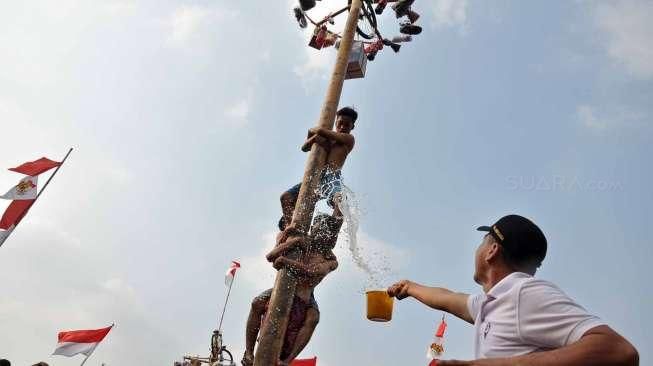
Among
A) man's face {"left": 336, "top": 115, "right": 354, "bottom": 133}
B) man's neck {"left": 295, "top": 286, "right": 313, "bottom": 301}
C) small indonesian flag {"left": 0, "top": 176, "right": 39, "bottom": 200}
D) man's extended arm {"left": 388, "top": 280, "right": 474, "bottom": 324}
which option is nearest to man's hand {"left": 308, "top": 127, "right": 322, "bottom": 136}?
man's face {"left": 336, "top": 115, "right": 354, "bottom": 133}

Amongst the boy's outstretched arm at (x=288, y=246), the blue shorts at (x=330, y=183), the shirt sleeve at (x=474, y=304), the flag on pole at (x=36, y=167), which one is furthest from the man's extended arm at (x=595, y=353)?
the flag on pole at (x=36, y=167)

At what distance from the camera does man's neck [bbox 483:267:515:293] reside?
1938mm

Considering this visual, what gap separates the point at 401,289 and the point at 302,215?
1537mm

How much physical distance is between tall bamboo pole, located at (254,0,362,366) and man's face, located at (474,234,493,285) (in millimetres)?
1940

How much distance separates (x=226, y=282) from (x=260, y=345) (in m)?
16.5

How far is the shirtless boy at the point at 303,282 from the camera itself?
393 centimetres

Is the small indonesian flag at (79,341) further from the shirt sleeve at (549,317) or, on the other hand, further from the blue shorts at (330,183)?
the shirt sleeve at (549,317)

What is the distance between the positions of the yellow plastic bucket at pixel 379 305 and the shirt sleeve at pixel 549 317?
6.66ft

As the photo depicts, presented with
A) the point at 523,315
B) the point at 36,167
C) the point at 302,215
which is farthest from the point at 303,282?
the point at 36,167

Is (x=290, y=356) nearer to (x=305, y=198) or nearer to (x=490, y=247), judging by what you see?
(x=305, y=198)

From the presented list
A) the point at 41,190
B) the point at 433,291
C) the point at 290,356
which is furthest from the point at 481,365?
the point at 41,190

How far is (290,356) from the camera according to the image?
4117mm

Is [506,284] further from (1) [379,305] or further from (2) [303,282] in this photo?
(2) [303,282]

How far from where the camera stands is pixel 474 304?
2.13 meters
